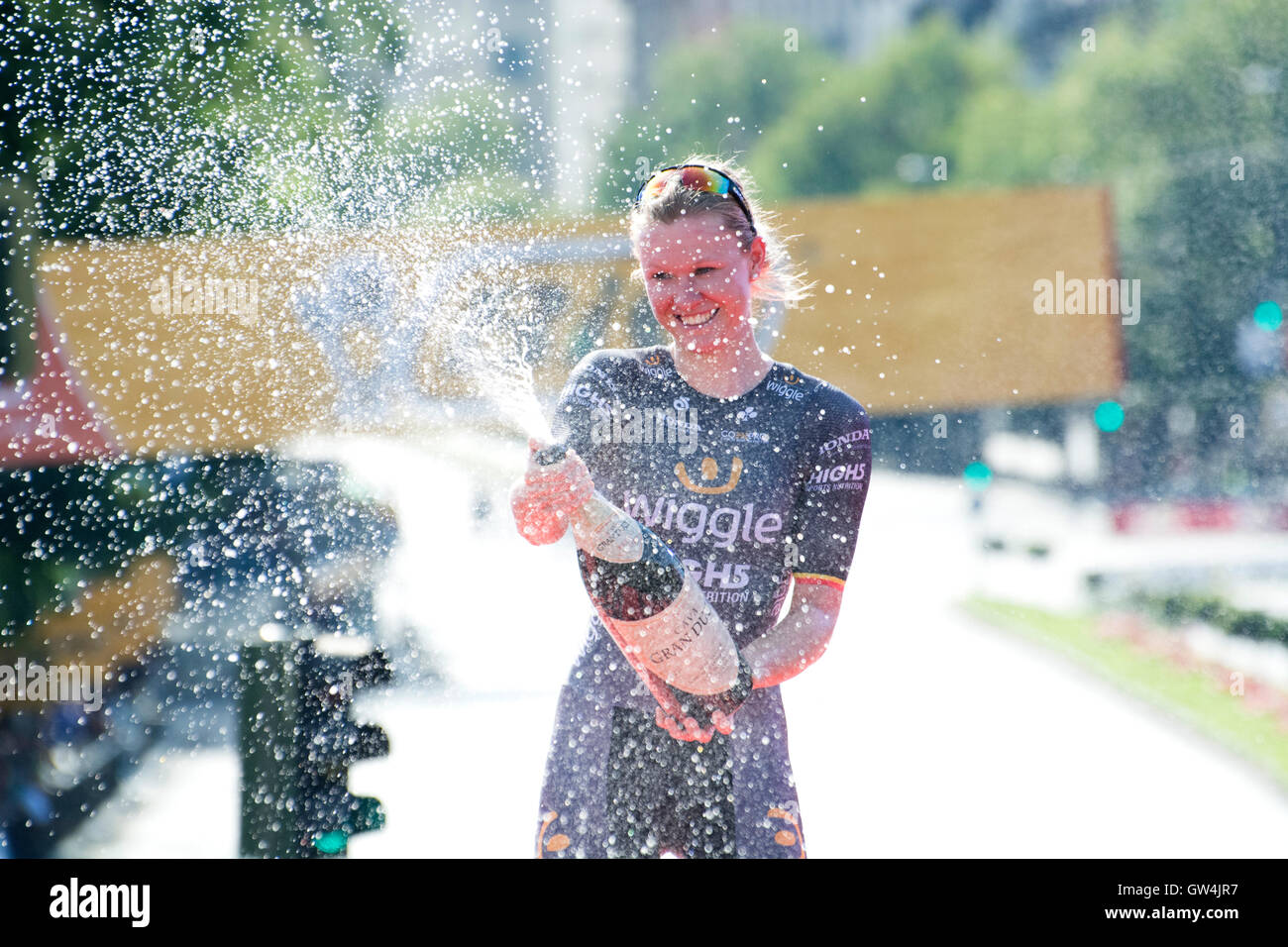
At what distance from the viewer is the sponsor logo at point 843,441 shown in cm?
235

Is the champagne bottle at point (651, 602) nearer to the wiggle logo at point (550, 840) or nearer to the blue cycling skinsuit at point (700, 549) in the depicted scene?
the blue cycling skinsuit at point (700, 549)

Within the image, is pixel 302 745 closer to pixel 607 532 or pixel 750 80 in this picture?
pixel 607 532

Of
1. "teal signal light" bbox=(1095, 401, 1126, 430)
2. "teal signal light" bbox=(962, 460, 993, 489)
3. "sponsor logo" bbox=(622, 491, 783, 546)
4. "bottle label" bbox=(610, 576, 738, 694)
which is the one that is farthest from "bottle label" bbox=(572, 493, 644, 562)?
"teal signal light" bbox=(1095, 401, 1126, 430)

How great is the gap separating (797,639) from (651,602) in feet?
1.22

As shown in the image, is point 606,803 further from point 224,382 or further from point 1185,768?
point 1185,768

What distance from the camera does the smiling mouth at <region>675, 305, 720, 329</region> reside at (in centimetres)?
235

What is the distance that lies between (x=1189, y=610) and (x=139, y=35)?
9.13 meters

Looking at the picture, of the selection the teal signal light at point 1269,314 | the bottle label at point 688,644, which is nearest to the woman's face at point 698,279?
the bottle label at point 688,644

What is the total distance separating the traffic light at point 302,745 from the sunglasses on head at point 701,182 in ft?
4.40

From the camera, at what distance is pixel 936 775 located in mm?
6422

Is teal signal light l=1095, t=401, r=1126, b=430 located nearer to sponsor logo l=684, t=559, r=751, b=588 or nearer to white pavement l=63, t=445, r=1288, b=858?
white pavement l=63, t=445, r=1288, b=858

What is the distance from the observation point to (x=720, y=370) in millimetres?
2387

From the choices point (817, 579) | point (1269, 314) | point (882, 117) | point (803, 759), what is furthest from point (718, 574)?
point (882, 117)
